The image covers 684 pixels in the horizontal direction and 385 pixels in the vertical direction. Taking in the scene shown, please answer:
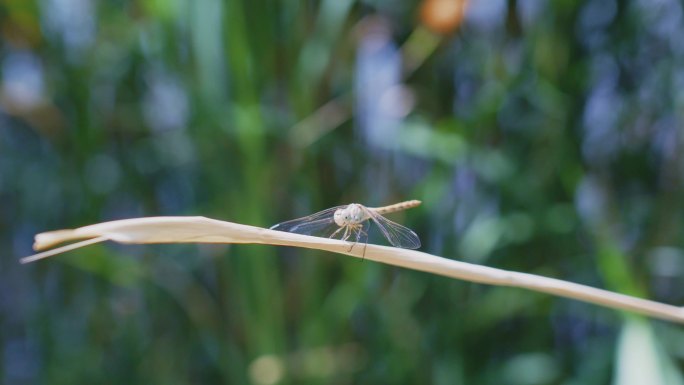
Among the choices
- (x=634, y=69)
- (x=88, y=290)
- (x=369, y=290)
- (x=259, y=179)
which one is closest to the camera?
(x=259, y=179)

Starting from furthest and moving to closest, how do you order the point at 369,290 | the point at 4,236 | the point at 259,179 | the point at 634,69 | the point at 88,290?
the point at 4,236, the point at 88,290, the point at 634,69, the point at 369,290, the point at 259,179

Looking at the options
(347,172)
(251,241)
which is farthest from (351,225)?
(347,172)

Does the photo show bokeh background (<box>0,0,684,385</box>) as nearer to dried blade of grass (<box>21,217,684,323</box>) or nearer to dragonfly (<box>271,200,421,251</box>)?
dragonfly (<box>271,200,421,251</box>)

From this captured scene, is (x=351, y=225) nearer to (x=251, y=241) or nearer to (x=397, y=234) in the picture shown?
(x=397, y=234)

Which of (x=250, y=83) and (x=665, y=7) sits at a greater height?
(x=665, y=7)

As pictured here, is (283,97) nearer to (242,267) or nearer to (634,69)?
(242,267)

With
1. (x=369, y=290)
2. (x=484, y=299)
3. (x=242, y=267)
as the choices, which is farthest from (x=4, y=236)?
(x=484, y=299)

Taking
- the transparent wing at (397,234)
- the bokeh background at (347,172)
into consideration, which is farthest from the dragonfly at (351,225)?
the bokeh background at (347,172)
